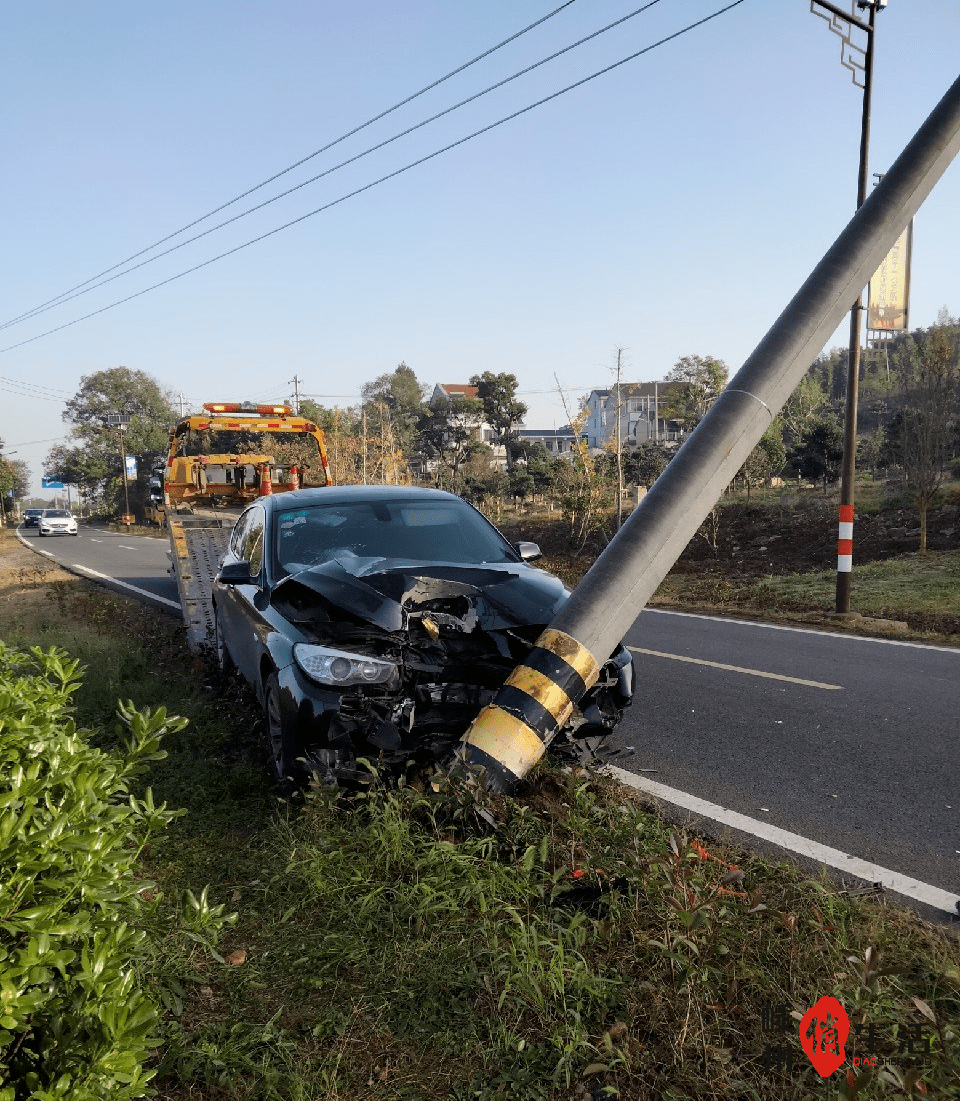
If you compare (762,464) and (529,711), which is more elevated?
(762,464)

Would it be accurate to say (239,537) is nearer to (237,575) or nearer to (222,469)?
(237,575)

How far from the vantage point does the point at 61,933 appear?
1.83m

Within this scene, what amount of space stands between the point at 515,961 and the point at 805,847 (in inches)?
74.3

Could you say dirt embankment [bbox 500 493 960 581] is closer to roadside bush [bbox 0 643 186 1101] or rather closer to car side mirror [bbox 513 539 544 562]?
car side mirror [bbox 513 539 544 562]

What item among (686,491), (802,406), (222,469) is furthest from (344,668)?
(802,406)

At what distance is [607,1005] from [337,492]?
4.36 metres

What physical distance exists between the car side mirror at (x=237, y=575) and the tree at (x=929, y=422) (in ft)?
50.9

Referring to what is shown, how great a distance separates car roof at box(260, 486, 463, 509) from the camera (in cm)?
611

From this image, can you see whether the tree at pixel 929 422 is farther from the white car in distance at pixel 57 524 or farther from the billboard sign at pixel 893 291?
the white car in distance at pixel 57 524

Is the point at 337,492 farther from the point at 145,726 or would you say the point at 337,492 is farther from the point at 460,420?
the point at 460,420

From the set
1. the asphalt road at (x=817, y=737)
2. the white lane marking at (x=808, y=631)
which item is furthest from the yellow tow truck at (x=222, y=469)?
the asphalt road at (x=817, y=737)

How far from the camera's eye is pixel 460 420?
62.4m

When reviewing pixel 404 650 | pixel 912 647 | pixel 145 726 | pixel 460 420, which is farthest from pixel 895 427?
pixel 460 420

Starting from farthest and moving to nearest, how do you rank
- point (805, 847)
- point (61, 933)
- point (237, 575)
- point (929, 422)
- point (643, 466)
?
point (643, 466) < point (929, 422) < point (237, 575) < point (805, 847) < point (61, 933)
